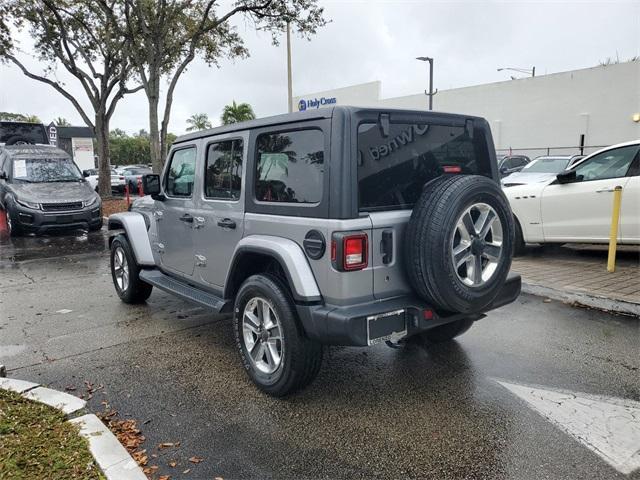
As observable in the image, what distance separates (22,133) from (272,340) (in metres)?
19.5

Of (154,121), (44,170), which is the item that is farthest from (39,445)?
(154,121)

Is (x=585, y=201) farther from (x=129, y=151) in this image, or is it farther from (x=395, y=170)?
(x=129, y=151)

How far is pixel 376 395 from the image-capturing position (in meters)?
3.54

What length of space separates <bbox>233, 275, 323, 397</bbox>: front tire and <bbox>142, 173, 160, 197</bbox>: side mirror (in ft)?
6.51

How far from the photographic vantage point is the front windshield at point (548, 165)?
12.5 metres

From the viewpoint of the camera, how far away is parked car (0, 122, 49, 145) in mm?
18375

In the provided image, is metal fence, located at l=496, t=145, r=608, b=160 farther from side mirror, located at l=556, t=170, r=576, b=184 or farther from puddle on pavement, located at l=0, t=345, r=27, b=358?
puddle on pavement, located at l=0, t=345, r=27, b=358

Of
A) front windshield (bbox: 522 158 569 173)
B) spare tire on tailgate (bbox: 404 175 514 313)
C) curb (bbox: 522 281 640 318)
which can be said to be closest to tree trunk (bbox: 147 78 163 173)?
front windshield (bbox: 522 158 569 173)

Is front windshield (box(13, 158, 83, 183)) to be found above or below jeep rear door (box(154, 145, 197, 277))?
above

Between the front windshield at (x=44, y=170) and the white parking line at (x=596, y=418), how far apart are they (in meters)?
11.2

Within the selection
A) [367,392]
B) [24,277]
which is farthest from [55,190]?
[367,392]

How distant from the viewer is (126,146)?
179 ft

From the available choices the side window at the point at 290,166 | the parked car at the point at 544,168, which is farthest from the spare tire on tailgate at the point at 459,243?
the parked car at the point at 544,168

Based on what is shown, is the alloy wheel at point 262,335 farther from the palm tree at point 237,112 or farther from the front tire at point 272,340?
the palm tree at point 237,112
